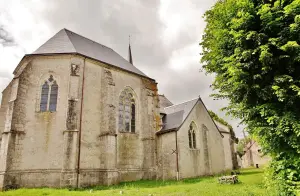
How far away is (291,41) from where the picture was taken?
6.49 m

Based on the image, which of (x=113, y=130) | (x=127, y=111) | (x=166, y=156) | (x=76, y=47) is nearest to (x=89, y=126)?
(x=113, y=130)

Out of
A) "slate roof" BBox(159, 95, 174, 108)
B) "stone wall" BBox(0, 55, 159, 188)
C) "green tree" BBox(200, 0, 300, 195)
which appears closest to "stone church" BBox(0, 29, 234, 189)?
"stone wall" BBox(0, 55, 159, 188)

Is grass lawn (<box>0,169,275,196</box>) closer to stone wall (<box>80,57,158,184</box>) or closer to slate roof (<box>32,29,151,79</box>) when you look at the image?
stone wall (<box>80,57,158,184</box>)

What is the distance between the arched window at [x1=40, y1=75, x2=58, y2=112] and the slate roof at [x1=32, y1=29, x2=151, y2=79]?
2435mm

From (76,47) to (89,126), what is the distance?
681 cm

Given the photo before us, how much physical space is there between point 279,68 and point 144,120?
45.0 ft

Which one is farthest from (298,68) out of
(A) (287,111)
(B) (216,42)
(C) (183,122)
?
(C) (183,122)

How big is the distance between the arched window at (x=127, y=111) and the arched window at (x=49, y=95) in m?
5.24

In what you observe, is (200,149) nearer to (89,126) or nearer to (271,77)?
(89,126)

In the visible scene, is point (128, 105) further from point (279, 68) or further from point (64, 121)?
point (279, 68)

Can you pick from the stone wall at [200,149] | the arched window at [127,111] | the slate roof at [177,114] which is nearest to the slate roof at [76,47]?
the arched window at [127,111]

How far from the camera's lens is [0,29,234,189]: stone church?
1434 cm

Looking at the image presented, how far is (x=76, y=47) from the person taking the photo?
1828 centimetres

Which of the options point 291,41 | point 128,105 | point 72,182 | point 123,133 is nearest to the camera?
point 291,41
